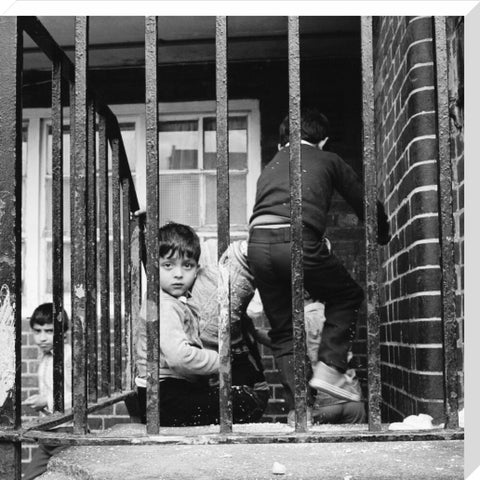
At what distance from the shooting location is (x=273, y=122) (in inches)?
210

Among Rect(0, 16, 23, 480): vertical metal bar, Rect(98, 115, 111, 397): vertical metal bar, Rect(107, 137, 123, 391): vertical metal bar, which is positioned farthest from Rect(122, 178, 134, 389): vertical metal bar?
Rect(0, 16, 23, 480): vertical metal bar

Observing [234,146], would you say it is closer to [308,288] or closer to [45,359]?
[45,359]

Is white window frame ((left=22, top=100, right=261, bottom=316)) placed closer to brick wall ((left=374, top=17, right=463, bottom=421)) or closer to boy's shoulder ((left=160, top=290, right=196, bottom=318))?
brick wall ((left=374, top=17, right=463, bottom=421))

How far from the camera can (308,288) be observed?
304 cm

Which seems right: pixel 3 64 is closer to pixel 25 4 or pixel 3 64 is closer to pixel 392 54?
pixel 25 4

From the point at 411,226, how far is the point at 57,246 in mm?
1386

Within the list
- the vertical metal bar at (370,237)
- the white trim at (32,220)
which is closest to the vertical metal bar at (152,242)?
the vertical metal bar at (370,237)

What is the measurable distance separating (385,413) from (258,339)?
848mm

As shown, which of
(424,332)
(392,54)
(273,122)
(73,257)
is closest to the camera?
(73,257)

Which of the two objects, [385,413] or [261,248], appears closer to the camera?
[261,248]

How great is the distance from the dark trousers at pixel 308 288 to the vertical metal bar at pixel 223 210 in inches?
47.4

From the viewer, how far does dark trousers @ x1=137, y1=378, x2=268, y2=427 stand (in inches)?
119

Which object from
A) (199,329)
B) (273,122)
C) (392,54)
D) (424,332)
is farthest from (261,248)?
(273,122)

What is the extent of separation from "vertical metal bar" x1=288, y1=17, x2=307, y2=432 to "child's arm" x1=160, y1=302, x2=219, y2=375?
1.28 metres
